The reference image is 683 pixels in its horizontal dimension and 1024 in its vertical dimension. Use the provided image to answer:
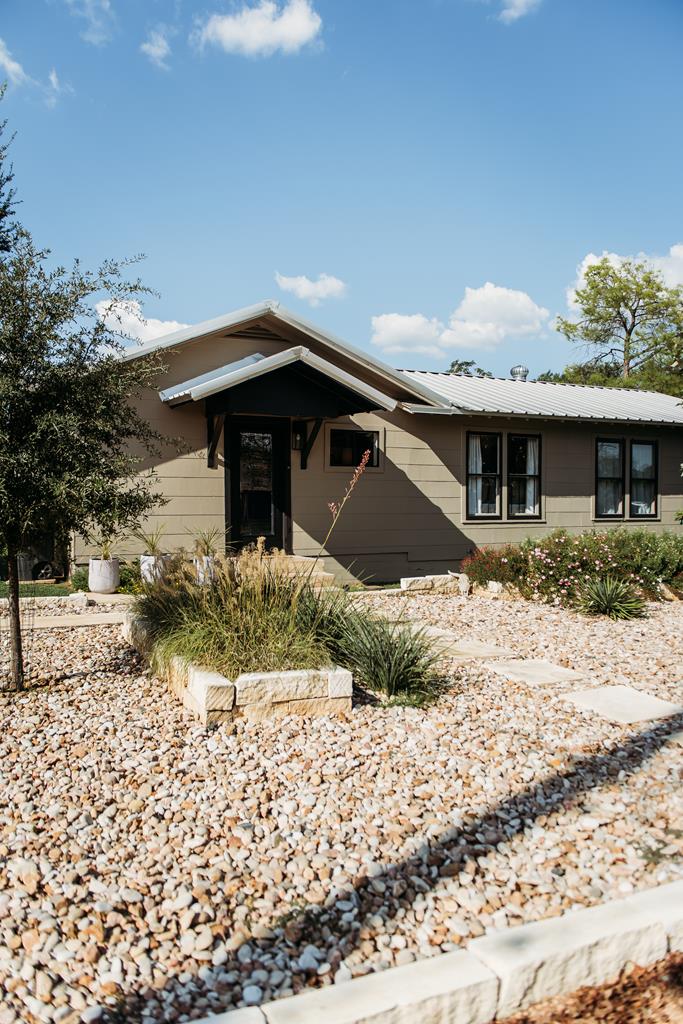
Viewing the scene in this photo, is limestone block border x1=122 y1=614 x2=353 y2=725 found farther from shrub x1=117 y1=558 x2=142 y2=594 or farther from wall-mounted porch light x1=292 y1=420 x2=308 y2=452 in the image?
wall-mounted porch light x1=292 y1=420 x2=308 y2=452

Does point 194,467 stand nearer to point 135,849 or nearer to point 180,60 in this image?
point 180,60

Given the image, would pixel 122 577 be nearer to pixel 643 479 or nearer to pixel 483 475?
pixel 483 475

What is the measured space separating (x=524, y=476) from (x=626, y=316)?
2955 centimetres

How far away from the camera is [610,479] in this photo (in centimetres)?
1509

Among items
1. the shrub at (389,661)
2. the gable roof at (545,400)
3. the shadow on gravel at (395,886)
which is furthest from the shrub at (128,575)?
the shadow on gravel at (395,886)

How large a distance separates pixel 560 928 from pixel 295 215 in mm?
11155

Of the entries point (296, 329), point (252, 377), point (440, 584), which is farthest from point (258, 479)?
point (440, 584)

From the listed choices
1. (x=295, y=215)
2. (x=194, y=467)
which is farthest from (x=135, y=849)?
(x=295, y=215)

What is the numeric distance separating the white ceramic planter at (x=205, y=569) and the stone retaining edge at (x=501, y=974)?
378 centimetres

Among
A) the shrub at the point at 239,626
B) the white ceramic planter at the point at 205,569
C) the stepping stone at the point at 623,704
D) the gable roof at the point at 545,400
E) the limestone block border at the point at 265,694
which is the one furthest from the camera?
the gable roof at the point at 545,400

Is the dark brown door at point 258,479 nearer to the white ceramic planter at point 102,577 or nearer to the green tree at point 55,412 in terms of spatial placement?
the white ceramic planter at point 102,577

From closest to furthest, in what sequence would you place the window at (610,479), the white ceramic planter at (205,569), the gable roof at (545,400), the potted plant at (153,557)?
the white ceramic planter at (205,569) < the potted plant at (153,557) < the gable roof at (545,400) < the window at (610,479)

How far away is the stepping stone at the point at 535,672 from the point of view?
5.93 m

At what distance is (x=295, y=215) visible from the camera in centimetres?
1173
